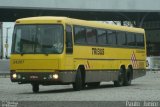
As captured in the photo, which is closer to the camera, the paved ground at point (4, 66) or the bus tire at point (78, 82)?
the bus tire at point (78, 82)

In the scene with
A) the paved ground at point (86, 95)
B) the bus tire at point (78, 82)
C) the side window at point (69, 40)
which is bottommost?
the paved ground at point (86, 95)

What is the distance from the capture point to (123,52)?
95.7ft

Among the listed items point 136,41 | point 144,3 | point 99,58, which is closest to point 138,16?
point 144,3

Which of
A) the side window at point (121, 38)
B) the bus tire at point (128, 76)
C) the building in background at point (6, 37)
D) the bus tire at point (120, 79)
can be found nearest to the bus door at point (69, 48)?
the side window at point (121, 38)

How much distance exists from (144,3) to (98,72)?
39011mm

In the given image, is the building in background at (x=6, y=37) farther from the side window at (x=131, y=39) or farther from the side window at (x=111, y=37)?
the side window at (x=111, y=37)

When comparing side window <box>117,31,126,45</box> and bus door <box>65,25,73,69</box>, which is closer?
bus door <box>65,25,73,69</box>

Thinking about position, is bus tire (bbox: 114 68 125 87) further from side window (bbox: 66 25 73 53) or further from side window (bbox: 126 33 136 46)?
side window (bbox: 66 25 73 53)

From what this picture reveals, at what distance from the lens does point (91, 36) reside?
83.7 ft

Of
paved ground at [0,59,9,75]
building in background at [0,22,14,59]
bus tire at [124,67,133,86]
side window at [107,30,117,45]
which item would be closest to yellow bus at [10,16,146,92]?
side window at [107,30,117,45]

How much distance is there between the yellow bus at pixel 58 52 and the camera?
22391 millimetres

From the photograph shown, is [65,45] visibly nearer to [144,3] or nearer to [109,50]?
[109,50]

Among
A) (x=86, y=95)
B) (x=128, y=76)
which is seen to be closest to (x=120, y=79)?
(x=128, y=76)

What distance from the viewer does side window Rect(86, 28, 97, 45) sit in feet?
82.6
